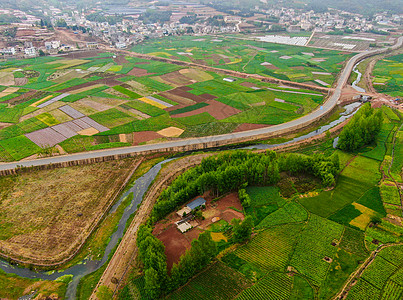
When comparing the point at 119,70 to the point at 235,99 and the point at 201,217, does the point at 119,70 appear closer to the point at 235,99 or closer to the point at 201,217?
the point at 235,99

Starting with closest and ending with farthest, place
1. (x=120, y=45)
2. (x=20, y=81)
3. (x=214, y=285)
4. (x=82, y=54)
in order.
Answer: (x=214, y=285)
(x=20, y=81)
(x=82, y=54)
(x=120, y=45)

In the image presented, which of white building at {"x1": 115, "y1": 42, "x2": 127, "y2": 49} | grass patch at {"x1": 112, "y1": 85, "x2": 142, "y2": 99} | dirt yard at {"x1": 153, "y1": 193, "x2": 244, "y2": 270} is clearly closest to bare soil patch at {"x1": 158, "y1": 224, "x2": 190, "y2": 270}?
dirt yard at {"x1": 153, "y1": 193, "x2": 244, "y2": 270}

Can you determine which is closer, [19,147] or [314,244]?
[314,244]

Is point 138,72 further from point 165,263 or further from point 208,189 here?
point 165,263

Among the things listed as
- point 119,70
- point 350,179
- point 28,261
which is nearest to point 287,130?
point 350,179

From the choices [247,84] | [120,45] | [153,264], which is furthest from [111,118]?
[120,45]

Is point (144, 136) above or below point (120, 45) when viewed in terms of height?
below
